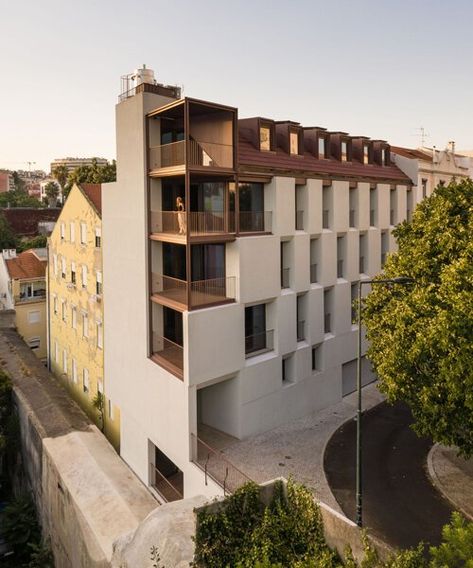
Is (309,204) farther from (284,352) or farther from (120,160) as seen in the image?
(120,160)

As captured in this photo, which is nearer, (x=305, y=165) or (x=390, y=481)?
(x=390, y=481)

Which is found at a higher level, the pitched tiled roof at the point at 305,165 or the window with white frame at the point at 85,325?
the pitched tiled roof at the point at 305,165

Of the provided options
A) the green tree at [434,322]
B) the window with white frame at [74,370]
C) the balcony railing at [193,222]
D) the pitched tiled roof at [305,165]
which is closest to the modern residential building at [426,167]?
the pitched tiled roof at [305,165]

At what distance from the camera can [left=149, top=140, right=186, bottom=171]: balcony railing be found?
68.6 feet

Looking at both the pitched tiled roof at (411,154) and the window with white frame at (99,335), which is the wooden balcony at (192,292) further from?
the pitched tiled roof at (411,154)

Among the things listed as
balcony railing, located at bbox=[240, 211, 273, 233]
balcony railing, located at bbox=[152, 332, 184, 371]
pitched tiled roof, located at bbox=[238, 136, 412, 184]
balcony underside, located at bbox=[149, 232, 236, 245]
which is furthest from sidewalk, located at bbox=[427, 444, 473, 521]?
pitched tiled roof, located at bbox=[238, 136, 412, 184]

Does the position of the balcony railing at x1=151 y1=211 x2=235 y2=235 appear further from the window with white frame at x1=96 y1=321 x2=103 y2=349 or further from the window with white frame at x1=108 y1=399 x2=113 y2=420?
the window with white frame at x1=108 y1=399 x2=113 y2=420

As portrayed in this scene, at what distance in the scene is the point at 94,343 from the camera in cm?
3109

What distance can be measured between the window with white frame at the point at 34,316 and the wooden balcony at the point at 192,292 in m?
27.0

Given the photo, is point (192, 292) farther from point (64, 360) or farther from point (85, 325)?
point (64, 360)

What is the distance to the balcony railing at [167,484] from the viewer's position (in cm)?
2256

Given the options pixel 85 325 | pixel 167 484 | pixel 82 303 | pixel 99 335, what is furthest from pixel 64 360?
pixel 167 484

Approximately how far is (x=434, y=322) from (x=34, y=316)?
38.8 metres

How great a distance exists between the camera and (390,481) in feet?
67.2
